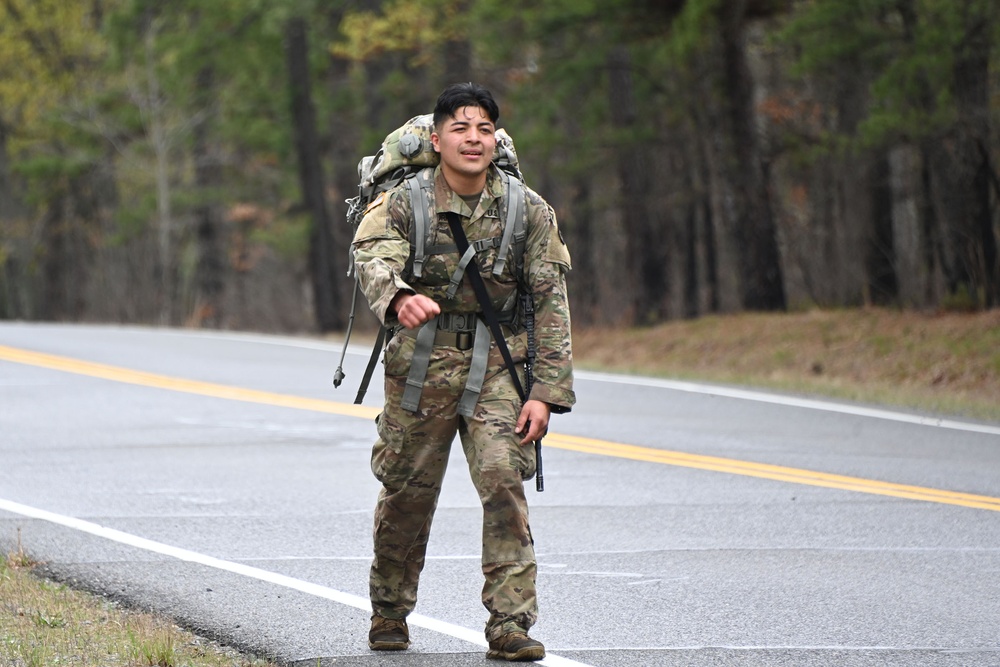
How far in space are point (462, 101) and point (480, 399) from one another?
107 cm

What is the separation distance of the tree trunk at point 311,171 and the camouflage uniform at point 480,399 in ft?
91.7

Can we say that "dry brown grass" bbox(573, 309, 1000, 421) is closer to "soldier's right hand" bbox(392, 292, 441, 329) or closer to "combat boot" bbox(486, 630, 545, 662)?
"combat boot" bbox(486, 630, 545, 662)

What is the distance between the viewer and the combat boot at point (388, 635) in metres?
5.54

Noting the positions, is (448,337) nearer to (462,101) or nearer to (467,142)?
(467,142)

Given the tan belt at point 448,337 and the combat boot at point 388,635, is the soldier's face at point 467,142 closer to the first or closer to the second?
the tan belt at point 448,337

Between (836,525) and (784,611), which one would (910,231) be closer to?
(836,525)

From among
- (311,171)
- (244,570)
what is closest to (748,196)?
(311,171)

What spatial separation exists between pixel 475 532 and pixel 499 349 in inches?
113

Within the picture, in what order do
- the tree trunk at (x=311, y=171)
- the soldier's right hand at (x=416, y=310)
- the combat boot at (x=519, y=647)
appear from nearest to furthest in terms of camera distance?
the soldier's right hand at (x=416, y=310) < the combat boot at (x=519, y=647) < the tree trunk at (x=311, y=171)

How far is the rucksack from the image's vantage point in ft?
17.5

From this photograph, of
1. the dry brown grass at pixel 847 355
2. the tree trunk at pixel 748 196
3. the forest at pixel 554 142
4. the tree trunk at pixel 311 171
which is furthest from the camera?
the tree trunk at pixel 311 171

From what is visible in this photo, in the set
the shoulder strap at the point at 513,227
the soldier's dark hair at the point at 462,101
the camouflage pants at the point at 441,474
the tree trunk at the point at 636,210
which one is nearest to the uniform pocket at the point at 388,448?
the camouflage pants at the point at 441,474

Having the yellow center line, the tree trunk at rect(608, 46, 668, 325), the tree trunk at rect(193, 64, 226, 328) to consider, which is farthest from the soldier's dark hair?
the tree trunk at rect(193, 64, 226, 328)

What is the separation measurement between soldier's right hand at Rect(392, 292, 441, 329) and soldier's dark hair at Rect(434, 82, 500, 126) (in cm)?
75
